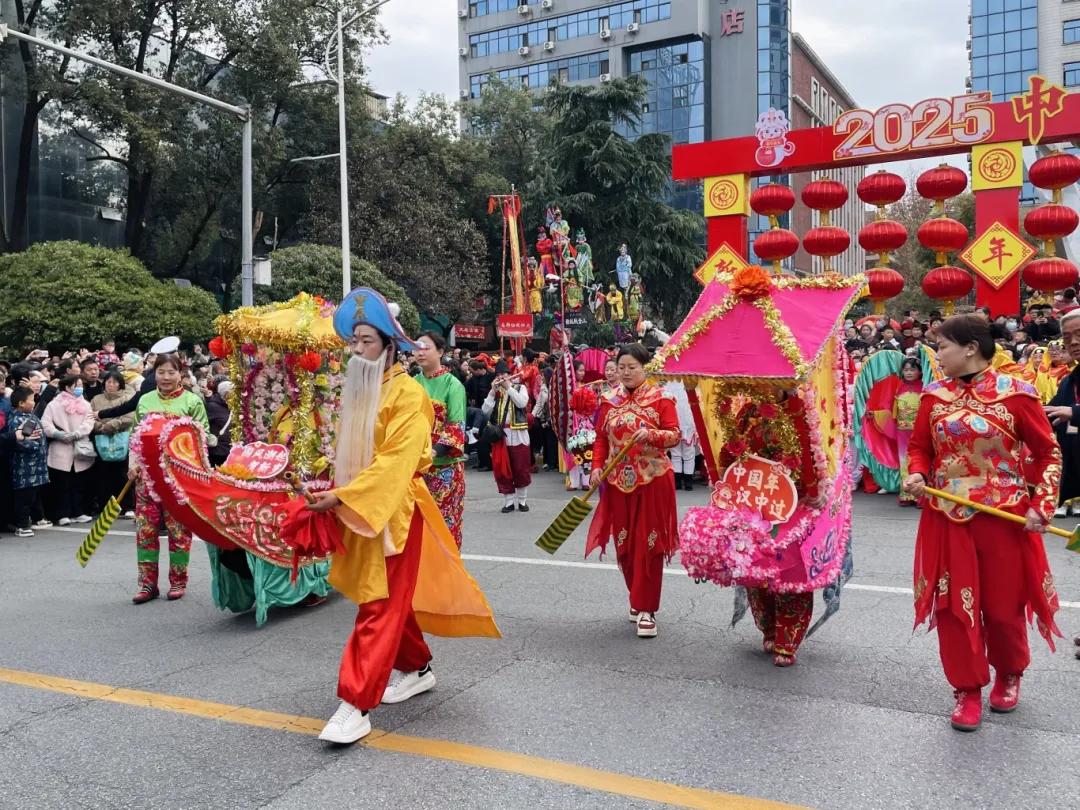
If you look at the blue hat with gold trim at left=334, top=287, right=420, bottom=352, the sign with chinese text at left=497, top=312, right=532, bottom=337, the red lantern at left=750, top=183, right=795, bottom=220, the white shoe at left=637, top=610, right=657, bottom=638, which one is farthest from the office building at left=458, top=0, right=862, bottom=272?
the blue hat with gold trim at left=334, top=287, right=420, bottom=352

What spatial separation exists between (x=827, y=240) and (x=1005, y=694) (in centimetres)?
1193

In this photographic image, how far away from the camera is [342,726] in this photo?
388 cm

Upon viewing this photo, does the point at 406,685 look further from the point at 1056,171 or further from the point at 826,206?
the point at 1056,171

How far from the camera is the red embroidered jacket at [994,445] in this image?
398cm

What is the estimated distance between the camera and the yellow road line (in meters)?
3.41

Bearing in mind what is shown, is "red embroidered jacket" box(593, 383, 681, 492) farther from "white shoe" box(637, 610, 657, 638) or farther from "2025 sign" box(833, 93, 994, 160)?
"2025 sign" box(833, 93, 994, 160)

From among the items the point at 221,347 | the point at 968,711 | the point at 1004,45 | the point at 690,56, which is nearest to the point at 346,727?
the point at 968,711

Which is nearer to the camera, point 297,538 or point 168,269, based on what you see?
point 297,538

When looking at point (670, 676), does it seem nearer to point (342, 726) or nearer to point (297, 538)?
point (342, 726)

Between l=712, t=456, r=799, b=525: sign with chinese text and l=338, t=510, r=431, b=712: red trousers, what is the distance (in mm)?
1629

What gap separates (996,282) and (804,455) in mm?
11523

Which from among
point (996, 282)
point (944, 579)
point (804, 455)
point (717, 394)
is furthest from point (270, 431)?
point (996, 282)

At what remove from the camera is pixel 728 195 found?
56.3 ft

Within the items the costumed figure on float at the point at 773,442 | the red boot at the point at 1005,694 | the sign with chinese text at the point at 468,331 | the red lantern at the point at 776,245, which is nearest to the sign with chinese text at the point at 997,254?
the red lantern at the point at 776,245
